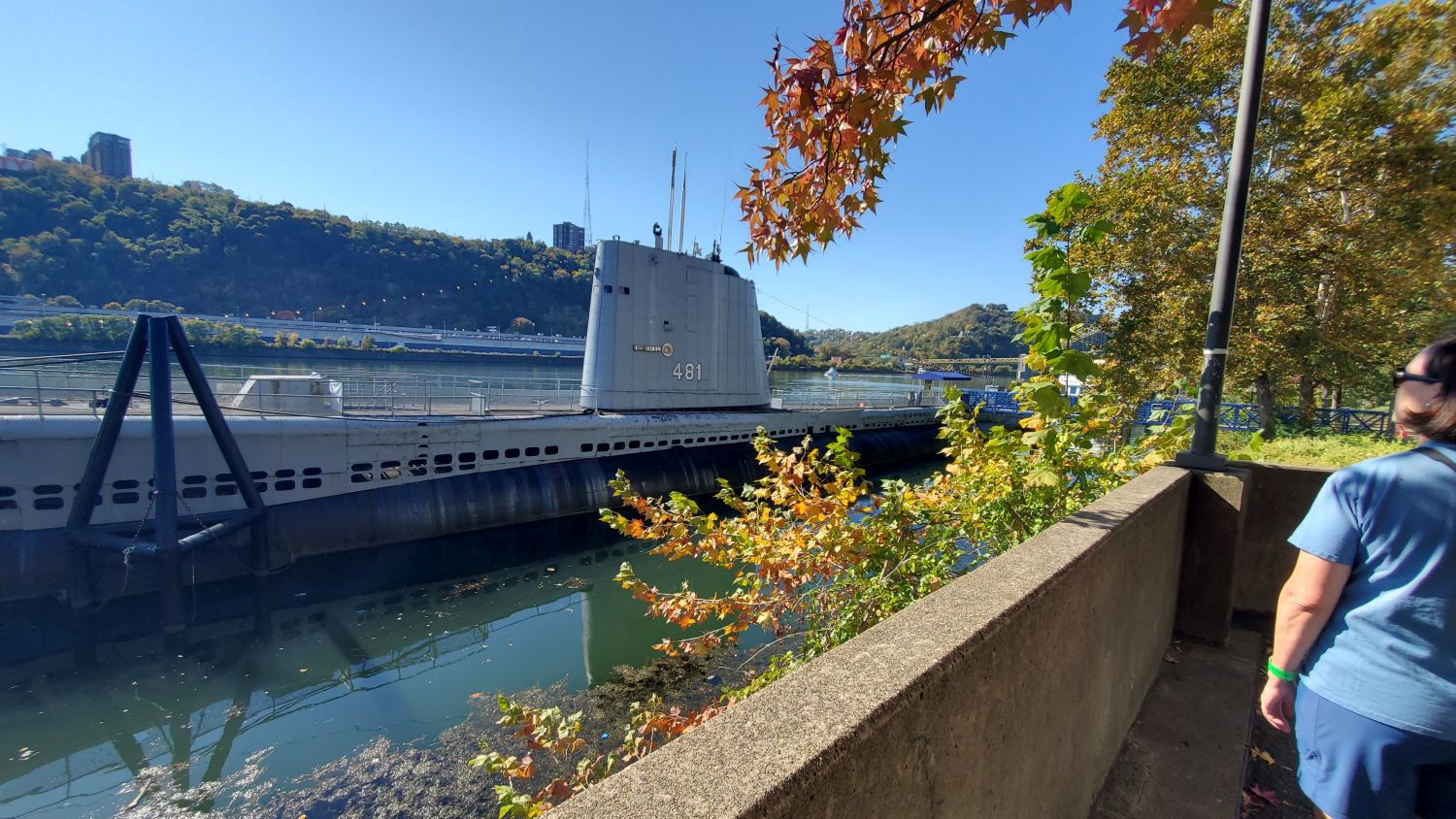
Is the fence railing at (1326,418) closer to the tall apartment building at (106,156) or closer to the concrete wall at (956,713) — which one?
the concrete wall at (956,713)

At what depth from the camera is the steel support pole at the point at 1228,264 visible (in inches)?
131

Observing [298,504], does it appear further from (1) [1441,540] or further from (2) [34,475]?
(1) [1441,540]

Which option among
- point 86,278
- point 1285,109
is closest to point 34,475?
point 1285,109

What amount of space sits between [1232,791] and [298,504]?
1362 cm

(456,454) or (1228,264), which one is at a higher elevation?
(1228,264)

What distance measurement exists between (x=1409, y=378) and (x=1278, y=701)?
983 millimetres

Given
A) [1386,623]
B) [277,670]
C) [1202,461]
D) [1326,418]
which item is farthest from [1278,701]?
[1326,418]

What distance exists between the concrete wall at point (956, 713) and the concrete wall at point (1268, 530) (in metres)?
1.97

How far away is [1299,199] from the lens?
9031 millimetres

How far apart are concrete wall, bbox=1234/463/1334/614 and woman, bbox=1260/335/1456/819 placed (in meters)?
2.61

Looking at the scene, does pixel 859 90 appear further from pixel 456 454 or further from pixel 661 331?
pixel 661 331

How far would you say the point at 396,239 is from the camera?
9362cm

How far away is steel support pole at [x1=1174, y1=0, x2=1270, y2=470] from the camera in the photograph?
3.34 metres

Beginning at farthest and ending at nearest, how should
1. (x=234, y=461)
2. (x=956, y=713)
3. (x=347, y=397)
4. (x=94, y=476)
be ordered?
(x=347, y=397) < (x=234, y=461) < (x=94, y=476) < (x=956, y=713)
